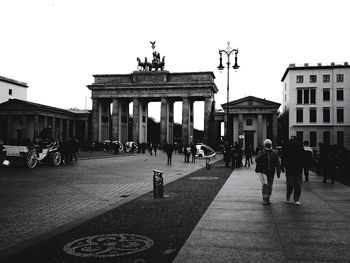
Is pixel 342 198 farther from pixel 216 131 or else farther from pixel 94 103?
pixel 94 103

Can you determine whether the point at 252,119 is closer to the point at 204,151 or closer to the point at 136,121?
the point at 136,121

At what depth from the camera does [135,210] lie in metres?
9.20

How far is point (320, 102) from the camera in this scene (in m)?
68.2

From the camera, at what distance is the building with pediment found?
71562 millimetres

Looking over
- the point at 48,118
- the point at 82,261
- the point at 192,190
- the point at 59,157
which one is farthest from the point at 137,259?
the point at 48,118

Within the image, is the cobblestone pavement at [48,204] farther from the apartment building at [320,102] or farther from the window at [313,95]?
the window at [313,95]

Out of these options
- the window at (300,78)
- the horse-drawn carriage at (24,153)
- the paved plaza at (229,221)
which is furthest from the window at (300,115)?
the paved plaza at (229,221)

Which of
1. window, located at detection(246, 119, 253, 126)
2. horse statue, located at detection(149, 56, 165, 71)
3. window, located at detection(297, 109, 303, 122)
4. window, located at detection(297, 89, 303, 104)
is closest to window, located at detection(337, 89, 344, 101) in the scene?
window, located at detection(297, 89, 303, 104)

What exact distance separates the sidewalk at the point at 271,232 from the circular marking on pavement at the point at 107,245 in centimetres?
74

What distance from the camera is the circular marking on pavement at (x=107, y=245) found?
5.55 m

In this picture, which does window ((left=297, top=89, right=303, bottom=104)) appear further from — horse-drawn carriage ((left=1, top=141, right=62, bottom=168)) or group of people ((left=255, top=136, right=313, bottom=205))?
group of people ((left=255, top=136, right=313, bottom=205))

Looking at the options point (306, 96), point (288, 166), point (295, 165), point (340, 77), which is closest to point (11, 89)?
point (306, 96)

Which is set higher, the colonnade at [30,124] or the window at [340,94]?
the window at [340,94]

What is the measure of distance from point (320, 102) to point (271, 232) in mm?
66357
